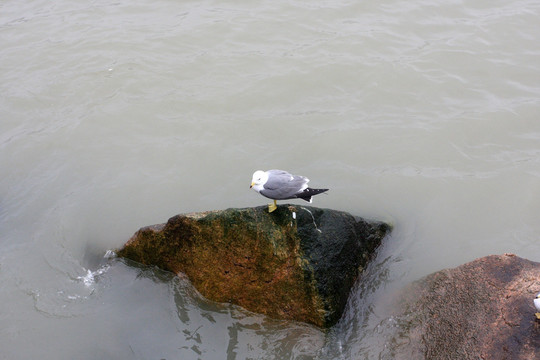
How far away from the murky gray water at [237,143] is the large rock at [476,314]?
0.34 meters

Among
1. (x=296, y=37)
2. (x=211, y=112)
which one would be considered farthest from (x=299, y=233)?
(x=296, y=37)

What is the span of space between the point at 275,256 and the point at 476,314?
200 cm

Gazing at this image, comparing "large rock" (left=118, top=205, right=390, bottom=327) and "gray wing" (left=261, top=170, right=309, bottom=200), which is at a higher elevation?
"gray wing" (left=261, top=170, right=309, bottom=200)

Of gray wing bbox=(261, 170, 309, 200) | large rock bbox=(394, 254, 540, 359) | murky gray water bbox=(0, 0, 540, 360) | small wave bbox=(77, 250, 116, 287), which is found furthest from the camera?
small wave bbox=(77, 250, 116, 287)

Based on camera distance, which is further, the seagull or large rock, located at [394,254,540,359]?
the seagull

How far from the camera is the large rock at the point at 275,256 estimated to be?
505cm

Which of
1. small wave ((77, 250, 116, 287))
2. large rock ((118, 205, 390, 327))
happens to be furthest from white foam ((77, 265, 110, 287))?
large rock ((118, 205, 390, 327))

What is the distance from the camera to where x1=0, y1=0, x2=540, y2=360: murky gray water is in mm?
5406

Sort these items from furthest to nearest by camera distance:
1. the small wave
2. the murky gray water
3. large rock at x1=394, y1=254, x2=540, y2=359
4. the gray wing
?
the small wave, the murky gray water, the gray wing, large rock at x1=394, y1=254, x2=540, y2=359

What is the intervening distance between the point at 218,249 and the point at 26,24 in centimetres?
940

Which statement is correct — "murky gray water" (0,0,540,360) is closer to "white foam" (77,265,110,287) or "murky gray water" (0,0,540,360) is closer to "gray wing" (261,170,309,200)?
"white foam" (77,265,110,287)

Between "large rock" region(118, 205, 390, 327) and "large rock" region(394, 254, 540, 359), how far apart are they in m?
0.81

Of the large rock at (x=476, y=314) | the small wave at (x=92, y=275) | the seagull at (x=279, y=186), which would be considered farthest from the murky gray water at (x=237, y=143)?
the seagull at (x=279, y=186)

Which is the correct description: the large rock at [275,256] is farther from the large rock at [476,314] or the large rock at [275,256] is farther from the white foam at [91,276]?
the white foam at [91,276]
